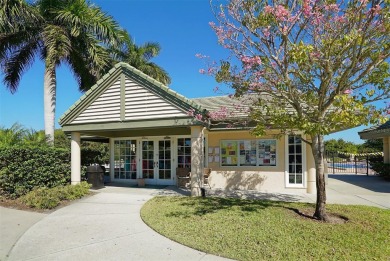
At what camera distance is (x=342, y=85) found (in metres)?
7.19

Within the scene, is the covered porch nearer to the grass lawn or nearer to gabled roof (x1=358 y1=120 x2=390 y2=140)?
the grass lawn

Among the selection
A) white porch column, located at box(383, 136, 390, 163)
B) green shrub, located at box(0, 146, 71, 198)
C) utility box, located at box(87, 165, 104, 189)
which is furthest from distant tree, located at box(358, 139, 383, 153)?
green shrub, located at box(0, 146, 71, 198)

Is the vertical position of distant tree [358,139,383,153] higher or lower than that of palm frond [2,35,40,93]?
lower

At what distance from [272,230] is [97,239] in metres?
3.78

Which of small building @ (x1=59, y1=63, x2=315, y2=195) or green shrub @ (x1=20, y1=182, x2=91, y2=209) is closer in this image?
green shrub @ (x1=20, y1=182, x2=91, y2=209)

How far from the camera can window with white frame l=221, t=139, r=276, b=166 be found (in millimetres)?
12609

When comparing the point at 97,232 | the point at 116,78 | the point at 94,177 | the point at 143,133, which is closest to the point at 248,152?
the point at 143,133

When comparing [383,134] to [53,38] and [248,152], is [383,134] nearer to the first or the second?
[248,152]

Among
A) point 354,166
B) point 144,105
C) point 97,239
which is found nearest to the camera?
point 97,239

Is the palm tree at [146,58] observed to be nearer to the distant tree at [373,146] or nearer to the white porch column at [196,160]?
the white porch column at [196,160]

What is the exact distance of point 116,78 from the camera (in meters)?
11.6

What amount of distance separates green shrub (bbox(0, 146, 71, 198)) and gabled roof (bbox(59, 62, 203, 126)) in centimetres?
183

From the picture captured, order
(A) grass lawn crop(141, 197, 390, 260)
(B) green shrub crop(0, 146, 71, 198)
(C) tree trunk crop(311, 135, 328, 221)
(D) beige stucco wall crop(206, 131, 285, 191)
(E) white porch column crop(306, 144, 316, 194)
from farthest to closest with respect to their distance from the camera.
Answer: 1. (D) beige stucco wall crop(206, 131, 285, 191)
2. (E) white porch column crop(306, 144, 316, 194)
3. (B) green shrub crop(0, 146, 71, 198)
4. (C) tree trunk crop(311, 135, 328, 221)
5. (A) grass lawn crop(141, 197, 390, 260)

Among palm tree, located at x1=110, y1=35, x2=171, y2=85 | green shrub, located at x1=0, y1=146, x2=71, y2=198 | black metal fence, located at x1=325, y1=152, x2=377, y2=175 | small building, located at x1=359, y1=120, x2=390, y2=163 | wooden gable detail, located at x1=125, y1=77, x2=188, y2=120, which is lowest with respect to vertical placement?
black metal fence, located at x1=325, y1=152, x2=377, y2=175
